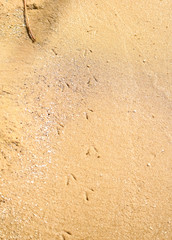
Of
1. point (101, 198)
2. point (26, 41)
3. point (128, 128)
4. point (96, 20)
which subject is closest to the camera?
point (101, 198)

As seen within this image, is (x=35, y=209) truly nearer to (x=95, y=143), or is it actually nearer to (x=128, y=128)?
(x=95, y=143)

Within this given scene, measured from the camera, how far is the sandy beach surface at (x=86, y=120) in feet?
6.70

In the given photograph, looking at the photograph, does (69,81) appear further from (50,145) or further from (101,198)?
(101,198)

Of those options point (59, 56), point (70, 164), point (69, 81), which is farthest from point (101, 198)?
point (59, 56)

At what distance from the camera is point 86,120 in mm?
2439

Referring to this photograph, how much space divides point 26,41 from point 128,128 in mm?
1419

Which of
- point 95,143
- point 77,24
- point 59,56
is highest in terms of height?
point 77,24

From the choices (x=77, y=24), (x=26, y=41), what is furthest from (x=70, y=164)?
(x=77, y=24)

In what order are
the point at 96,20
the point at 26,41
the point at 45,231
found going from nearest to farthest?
the point at 45,231 → the point at 26,41 → the point at 96,20

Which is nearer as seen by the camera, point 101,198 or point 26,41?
point 101,198

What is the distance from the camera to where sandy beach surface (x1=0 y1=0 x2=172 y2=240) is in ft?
6.70

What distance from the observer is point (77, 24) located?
9.93 feet

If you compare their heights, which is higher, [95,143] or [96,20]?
[96,20]

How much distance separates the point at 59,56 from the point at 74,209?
5.05 ft
